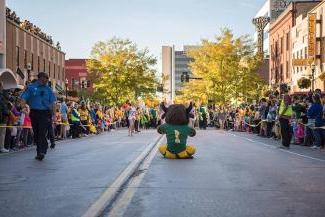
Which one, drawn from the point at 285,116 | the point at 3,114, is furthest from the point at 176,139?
the point at 285,116

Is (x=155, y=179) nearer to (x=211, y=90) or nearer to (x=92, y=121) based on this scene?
(x=92, y=121)

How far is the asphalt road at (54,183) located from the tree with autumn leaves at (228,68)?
58131 millimetres

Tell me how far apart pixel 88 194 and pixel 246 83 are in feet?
216

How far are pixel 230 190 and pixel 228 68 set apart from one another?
209ft

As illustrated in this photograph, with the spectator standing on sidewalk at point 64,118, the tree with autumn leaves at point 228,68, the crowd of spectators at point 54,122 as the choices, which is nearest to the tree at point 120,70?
the tree with autumn leaves at point 228,68

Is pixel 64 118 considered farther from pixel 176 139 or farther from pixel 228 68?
pixel 228 68

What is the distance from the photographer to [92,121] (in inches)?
1411

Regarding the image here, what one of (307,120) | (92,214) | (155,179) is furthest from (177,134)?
(307,120)

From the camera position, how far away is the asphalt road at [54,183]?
7.12 meters

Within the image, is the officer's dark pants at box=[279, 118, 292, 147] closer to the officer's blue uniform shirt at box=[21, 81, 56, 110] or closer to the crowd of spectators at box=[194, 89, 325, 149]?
the crowd of spectators at box=[194, 89, 325, 149]

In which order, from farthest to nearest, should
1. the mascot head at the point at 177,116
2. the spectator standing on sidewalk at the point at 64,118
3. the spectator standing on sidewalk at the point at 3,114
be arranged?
the spectator standing on sidewalk at the point at 64,118 < the spectator standing on sidewalk at the point at 3,114 < the mascot head at the point at 177,116

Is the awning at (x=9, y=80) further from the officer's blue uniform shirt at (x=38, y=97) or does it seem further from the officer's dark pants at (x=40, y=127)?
the officer's dark pants at (x=40, y=127)

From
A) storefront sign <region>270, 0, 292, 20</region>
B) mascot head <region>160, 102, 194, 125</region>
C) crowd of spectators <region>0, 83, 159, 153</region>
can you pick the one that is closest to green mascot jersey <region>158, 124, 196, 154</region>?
mascot head <region>160, 102, 194, 125</region>

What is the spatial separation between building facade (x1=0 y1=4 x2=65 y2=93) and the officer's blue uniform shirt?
24343mm
